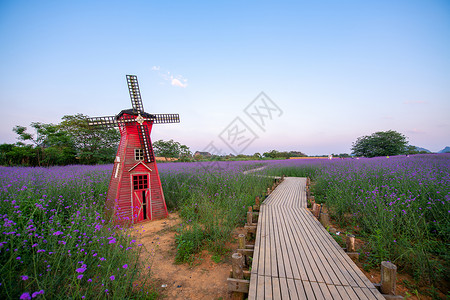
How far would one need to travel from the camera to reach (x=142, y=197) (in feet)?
22.3

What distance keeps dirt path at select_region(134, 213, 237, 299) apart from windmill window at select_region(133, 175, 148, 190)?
2.33 meters

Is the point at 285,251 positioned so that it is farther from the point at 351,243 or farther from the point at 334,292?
the point at 351,243

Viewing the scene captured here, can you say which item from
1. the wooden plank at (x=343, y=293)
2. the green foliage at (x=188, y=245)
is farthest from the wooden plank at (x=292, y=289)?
the green foliage at (x=188, y=245)

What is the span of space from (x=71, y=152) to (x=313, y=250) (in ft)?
96.3

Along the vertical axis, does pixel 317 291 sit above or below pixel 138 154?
below

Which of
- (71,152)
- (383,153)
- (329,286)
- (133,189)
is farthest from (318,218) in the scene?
(383,153)

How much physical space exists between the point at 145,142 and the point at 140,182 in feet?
5.69

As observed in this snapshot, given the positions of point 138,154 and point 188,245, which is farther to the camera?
point 138,154

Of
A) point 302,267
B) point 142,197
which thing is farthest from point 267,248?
point 142,197

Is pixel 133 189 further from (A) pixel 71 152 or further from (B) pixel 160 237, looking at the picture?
(A) pixel 71 152

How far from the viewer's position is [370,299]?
2320 mm

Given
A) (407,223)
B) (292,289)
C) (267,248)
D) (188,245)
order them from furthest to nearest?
(188,245), (407,223), (267,248), (292,289)

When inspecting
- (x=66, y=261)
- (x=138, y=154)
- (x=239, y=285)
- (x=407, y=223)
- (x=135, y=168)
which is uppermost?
(x=138, y=154)

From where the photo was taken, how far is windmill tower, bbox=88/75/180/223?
639cm
